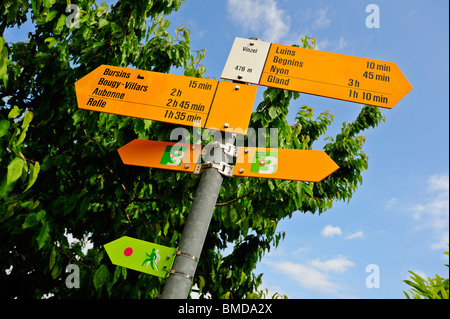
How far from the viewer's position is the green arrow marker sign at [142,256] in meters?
1.60

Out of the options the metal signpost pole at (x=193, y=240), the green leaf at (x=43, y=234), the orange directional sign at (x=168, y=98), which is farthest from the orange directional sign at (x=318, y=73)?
the green leaf at (x=43, y=234)

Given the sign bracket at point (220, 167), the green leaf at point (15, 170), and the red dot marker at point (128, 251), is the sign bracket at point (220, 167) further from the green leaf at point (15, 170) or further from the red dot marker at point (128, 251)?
the green leaf at point (15, 170)

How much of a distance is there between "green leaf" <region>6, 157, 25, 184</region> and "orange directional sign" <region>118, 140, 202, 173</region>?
0.54 m

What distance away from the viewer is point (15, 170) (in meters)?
1.75

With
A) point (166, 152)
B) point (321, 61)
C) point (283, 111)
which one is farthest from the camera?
point (283, 111)

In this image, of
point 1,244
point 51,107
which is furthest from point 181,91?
point 1,244

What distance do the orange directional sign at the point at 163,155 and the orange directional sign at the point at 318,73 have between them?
0.51 meters

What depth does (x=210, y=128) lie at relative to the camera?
186cm

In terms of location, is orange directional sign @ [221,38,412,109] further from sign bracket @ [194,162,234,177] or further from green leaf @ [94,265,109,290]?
green leaf @ [94,265,109,290]

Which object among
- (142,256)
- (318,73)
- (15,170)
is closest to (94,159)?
(15,170)

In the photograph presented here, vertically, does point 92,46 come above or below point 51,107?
above

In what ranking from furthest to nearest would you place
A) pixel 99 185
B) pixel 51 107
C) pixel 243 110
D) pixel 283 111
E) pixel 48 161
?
1. pixel 51 107
2. pixel 99 185
3. pixel 48 161
4. pixel 283 111
5. pixel 243 110

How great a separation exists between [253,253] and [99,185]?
3493 mm

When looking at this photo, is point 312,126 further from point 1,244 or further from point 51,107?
point 1,244
